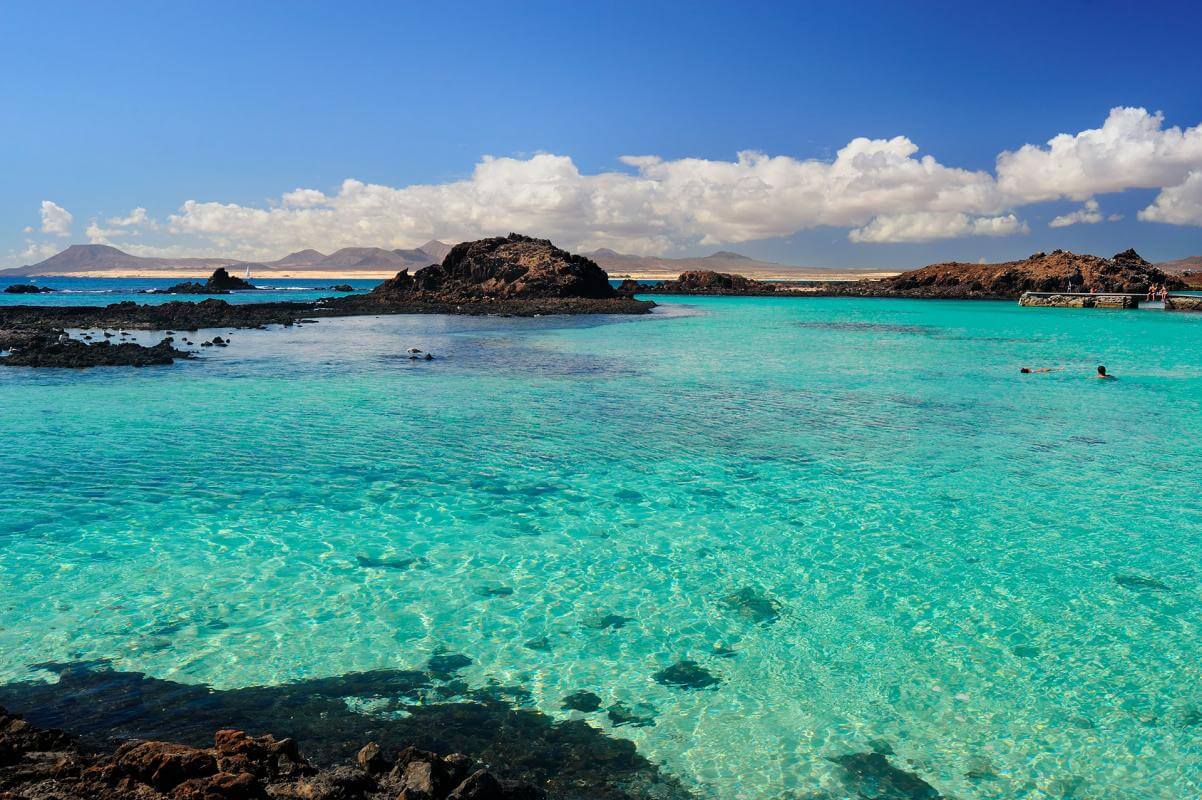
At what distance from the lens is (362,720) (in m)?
6.66

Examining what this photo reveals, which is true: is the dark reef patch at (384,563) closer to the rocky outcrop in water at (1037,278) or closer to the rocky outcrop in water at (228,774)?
the rocky outcrop in water at (228,774)

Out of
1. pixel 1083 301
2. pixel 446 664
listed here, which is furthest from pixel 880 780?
pixel 1083 301

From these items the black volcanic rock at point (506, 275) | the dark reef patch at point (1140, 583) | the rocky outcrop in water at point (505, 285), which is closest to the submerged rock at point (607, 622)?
the dark reef patch at point (1140, 583)

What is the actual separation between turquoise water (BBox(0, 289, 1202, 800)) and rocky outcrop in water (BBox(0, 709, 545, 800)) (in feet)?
6.02

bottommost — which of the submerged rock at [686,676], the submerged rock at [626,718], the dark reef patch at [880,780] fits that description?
the dark reef patch at [880,780]

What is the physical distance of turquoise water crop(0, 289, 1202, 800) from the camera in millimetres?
6949

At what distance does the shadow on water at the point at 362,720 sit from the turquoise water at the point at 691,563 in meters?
0.28

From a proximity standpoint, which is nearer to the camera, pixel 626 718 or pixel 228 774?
pixel 228 774

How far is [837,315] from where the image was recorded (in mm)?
78312

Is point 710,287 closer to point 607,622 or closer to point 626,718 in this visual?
point 607,622

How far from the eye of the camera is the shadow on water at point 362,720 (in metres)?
6.07

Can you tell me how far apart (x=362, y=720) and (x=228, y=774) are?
1825mm

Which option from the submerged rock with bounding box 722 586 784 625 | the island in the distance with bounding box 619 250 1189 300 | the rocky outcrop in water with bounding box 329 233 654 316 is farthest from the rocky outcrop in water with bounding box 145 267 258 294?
the submerged rock with bounding box 722 586 784 625

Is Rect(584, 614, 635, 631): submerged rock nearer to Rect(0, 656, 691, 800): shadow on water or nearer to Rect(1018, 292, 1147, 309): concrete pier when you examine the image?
Rect(0, 656, 691, 800): shadow on water
